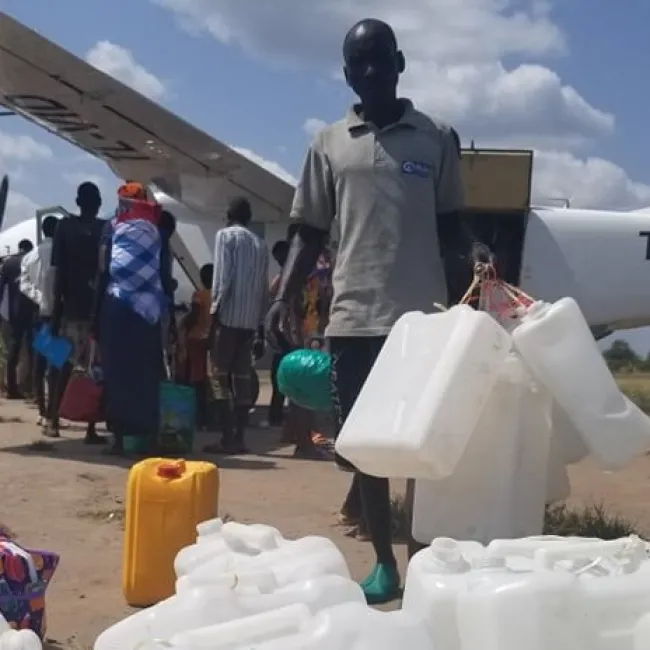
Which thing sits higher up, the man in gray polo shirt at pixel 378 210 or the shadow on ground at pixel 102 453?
the man in gray polo shirt at pixel 378 210

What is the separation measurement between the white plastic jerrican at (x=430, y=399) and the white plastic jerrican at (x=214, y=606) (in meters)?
0.75

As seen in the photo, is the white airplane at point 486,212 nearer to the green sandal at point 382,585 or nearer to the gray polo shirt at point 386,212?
the gray polo shirt at point 386,212

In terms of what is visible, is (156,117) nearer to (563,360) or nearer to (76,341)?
(76,341)

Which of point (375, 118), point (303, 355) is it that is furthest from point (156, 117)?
point (375, 118)

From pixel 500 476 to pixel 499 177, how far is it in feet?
35.3

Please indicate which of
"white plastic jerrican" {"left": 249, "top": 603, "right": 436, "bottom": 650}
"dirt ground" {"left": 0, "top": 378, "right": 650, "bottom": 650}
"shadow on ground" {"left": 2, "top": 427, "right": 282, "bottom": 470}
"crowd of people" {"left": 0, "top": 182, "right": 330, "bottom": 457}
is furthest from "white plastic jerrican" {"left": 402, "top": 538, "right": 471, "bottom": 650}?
"shadow on ground" {"left": 2, "top": 427, "right": 282, "bottom": 470}

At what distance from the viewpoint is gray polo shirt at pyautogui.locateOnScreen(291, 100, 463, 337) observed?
4.00 meters

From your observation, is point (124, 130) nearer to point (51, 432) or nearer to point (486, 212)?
point (51, 432)

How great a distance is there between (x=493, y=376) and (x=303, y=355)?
214 cm

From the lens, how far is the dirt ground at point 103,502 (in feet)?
13.8

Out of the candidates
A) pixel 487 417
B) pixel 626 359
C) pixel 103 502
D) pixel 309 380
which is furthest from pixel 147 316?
pixel 626 359

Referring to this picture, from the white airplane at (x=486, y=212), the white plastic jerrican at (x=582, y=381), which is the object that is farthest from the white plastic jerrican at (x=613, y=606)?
the white airplane at (x=486, y=212)

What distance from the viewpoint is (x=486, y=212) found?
552 inches

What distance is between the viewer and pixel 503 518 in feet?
11.0
